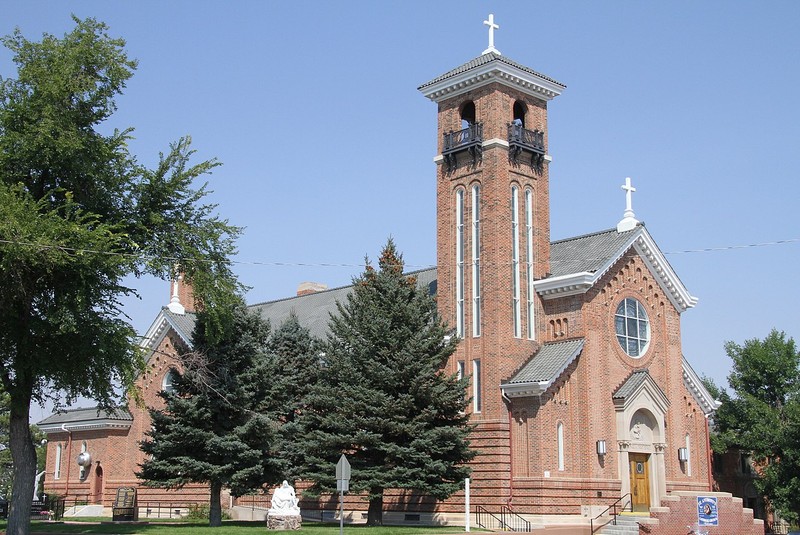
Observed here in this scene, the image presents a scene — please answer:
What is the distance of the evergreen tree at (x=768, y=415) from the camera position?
42688mm

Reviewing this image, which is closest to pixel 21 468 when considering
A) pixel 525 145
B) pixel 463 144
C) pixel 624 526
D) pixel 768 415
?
pixel 624 526

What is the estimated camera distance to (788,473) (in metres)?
43.1

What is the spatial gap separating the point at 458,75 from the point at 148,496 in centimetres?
2579

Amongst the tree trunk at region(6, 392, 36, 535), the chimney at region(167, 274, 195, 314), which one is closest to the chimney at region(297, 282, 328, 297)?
the chimney at region(167, 274, 195, 314)

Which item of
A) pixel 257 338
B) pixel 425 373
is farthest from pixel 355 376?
pixel 257 338

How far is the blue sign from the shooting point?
106 feet

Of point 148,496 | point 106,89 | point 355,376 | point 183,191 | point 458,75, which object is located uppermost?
point 458,75

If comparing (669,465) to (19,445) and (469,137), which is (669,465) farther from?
(19,445)

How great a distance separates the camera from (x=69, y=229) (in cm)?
2559

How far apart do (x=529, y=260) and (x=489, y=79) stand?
708 cm

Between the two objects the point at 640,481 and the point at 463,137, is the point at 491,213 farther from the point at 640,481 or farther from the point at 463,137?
the point at 640,481

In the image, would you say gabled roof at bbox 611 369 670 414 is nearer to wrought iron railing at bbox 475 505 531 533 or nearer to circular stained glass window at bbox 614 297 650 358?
circular stained glass window at bbox 614 297 650 358

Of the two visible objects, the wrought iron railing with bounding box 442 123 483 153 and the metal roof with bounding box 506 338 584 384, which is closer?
the metal roof with bounding box 506 338 584 384

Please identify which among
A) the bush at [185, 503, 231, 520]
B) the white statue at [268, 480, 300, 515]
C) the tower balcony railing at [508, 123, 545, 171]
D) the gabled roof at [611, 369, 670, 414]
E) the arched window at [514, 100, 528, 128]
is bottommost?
the bush at [185, 503, 231, 520]
